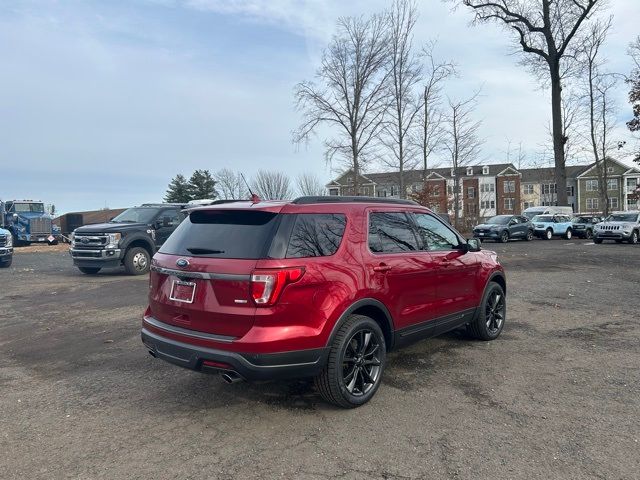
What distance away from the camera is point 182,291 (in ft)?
12.7

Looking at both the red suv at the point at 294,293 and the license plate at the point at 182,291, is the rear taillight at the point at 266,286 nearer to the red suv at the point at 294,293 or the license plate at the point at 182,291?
the red suv at the point at 294,293

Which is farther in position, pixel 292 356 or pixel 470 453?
pixel 292 356

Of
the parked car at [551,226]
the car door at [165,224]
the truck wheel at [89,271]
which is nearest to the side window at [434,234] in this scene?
the car door at [165,224]

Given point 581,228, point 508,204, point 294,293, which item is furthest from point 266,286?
point 508,204

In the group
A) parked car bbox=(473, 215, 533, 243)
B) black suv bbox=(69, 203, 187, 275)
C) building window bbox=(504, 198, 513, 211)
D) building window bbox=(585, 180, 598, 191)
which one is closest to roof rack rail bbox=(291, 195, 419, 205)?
black suv bbox=(69, 203, 187, 275)

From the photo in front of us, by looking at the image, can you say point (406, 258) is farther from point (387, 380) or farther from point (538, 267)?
point (538, 267)

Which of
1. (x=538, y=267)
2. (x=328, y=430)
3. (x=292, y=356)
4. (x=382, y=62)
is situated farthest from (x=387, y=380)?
(x=382, y=62)

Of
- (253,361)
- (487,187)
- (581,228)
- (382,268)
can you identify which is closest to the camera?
(253,361)

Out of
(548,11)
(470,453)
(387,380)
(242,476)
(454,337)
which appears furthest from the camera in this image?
(548,11)

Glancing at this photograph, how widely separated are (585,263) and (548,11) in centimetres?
2220

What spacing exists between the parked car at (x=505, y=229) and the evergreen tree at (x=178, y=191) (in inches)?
1748

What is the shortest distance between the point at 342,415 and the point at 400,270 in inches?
54.5

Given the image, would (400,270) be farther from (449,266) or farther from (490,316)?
(490,316)

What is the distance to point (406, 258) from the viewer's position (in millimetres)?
4582
